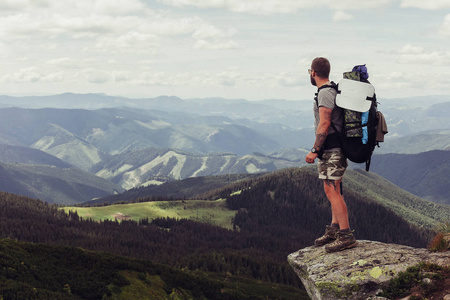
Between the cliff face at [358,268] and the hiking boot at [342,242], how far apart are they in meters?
0.29

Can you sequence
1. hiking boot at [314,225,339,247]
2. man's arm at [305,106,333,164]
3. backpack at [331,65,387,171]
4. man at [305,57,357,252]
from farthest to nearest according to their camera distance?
hiking boot at [314,225,339,247] → man at [305,57,357,252] → man's arm at [305,106,333,164] → backpack at [331,65,387,171]

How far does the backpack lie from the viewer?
2116 centimetres

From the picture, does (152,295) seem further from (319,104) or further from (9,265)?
(319,104)

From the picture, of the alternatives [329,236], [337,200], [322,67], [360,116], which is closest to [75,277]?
[329,236]

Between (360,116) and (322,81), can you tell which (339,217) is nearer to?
(360,116)

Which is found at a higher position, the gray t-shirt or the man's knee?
the gray t-shirt

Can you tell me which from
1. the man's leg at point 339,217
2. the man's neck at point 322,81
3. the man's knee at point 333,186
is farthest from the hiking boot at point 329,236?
the man's neck at point 322,81

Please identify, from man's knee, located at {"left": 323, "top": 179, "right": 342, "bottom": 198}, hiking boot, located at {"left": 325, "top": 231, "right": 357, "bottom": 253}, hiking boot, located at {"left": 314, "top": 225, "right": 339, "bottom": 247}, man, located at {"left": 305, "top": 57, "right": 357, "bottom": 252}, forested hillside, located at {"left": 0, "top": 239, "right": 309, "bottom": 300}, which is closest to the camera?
man, located at {"left": 305, "top": 57, "right": 357, "bottom": 252}

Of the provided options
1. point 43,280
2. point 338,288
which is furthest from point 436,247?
point 43,280

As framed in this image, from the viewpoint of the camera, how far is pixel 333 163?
73.8 ft

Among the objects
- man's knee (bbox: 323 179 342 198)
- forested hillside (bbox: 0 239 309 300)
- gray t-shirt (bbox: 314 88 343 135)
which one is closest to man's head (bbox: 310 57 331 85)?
gray t-shirt (bbox: 314 88 343 135)

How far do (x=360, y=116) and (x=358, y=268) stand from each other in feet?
25.5

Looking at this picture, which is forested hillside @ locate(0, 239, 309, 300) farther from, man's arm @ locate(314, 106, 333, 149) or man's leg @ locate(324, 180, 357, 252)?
man's arm @ locate(314, 106, 333, 149)

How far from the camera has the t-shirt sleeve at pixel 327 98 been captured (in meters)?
21.8
